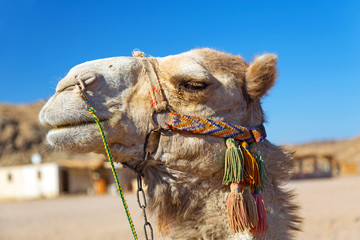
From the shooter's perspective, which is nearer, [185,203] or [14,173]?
[185,203]

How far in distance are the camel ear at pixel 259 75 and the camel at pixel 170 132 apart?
0.28ft

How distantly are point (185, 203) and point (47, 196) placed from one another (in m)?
29.7

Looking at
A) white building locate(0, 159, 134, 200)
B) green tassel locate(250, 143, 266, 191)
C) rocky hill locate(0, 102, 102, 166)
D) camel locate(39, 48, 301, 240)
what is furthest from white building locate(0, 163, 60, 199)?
green tassel locate(250, 143, 266, 191)

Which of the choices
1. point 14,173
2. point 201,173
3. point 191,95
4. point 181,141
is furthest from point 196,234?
point 14,173

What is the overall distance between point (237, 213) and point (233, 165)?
279 mm

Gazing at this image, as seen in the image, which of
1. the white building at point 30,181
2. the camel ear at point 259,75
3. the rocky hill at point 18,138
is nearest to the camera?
the camel ear at point 259,75

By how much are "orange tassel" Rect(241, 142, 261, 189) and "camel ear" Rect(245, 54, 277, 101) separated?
422mm

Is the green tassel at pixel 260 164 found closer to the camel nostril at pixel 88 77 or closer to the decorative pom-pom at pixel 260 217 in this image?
the decorative pom-pom at pixel 260 217

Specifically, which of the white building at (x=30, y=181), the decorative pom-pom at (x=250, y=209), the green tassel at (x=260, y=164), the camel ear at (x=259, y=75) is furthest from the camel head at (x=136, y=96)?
the white building at (x=30, y=181)

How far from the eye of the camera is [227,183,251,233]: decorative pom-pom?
2.40 m

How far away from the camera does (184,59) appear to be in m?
2.62

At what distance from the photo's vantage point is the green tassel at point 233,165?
2436 millimetres

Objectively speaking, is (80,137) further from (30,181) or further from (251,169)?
(30,181)

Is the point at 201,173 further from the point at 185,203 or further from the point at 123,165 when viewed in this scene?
the point at 123,165
